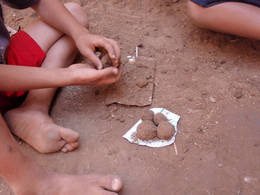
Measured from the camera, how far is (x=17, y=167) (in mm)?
989

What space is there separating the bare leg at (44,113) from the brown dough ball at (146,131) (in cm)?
30

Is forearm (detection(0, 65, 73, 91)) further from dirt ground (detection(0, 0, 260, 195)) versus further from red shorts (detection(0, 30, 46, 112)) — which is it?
dirt ground (detection(0, 0, 260, 195))

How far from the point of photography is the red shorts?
138 cm

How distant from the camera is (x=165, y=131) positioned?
1.24 meters

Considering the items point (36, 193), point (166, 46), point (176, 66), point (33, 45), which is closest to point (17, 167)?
point (36, 193)

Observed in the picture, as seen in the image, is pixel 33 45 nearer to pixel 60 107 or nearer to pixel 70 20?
pixel 70 20

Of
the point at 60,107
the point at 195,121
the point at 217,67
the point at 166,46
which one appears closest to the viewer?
the point at 195,121

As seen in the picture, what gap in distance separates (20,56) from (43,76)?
273 millimetres

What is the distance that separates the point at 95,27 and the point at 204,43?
82cm

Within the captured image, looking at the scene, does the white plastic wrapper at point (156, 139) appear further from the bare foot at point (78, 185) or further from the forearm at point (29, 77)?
the forearm at point (29, 77)

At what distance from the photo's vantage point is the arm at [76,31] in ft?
4.64

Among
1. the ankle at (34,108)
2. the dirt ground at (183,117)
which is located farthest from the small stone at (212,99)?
the ankle at (34,108)

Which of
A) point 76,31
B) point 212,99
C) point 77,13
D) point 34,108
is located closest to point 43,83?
point 34,108

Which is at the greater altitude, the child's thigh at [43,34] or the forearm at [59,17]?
the forearm at [59,17]
